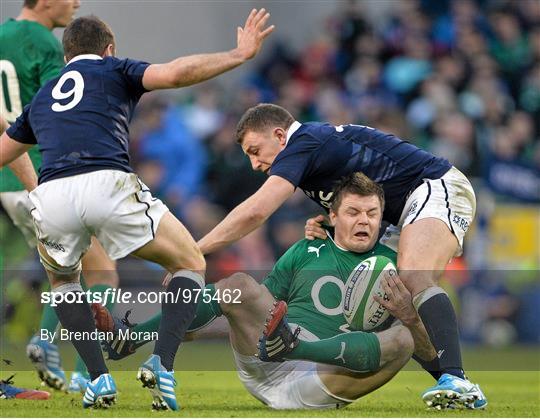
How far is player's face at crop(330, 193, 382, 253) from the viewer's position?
6.36m

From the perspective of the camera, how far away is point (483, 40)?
1705cm

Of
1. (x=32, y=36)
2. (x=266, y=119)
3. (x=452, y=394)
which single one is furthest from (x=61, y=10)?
(x=452, y=394)

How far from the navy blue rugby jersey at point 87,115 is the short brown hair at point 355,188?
3.95ft

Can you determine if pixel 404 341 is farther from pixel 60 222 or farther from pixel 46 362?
pixel 46 362

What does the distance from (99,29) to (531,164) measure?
9785 millimetres

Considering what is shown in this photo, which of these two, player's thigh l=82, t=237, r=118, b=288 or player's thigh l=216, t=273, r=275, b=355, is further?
player's thigh l=82, t=237, r=118, b=288

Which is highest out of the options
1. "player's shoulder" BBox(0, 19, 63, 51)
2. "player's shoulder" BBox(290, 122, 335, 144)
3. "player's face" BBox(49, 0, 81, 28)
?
"player's face" BBox(49, 0, 81, 28)

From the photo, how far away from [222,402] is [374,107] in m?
9.53

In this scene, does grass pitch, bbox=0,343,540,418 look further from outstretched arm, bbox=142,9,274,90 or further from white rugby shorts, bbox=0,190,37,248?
outstretched arm, bbox=142,9,274,90

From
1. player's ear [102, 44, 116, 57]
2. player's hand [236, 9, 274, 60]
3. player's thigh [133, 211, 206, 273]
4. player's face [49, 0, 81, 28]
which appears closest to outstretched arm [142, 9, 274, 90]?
player's hand [236, 9, 274, 60]

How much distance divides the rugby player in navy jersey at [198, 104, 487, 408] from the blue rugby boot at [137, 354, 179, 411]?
600 mm

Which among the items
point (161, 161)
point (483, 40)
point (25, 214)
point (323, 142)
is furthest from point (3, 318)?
point (483, 40)

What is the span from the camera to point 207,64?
571 cm

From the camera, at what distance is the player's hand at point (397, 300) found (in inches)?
247
